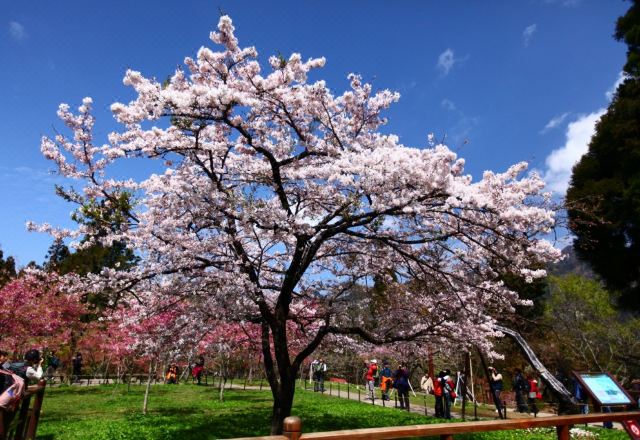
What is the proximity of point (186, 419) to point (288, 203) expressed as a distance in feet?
24.3

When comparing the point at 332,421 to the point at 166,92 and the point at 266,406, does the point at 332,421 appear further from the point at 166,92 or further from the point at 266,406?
the point at 166,92

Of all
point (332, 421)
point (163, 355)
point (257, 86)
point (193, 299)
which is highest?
point (257, 86)

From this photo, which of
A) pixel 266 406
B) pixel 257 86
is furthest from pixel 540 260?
Answer: pixel 266 406

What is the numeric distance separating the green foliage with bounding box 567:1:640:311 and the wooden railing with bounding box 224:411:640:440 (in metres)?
14.4

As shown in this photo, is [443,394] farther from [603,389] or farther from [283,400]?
[603,389]

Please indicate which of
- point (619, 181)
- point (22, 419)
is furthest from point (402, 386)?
point (22, 419)

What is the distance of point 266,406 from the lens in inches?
674

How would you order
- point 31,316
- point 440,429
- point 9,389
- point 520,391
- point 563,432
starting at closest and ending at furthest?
point 440,429 < point 563,432 < point 9,389 < point 520,391 < point 31,316

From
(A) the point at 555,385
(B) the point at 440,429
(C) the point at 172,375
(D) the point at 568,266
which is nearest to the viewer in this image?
(B) the point at 440,429

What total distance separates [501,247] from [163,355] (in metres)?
8.28

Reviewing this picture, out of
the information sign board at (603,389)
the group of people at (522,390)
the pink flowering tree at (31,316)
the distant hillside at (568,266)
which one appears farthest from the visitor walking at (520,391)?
the pink flowering tree at (31,316)

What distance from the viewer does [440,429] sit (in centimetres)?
382

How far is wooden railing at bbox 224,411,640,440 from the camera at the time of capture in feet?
10.1

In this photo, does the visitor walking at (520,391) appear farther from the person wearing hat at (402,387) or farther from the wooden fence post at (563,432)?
the wooden fence post at (563,432)
